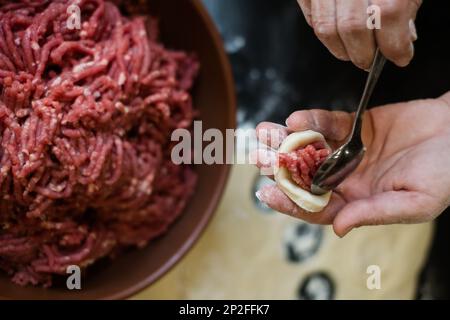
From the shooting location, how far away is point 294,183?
3.92ft

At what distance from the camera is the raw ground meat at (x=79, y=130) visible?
1.23m

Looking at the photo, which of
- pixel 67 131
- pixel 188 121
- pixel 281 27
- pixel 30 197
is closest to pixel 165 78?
pixel 188 121

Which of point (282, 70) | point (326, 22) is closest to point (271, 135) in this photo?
point (326, 22)

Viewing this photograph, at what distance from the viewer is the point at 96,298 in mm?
1388

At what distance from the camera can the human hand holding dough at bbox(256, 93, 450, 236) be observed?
1169 millimetres

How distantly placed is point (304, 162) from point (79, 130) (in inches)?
21.0

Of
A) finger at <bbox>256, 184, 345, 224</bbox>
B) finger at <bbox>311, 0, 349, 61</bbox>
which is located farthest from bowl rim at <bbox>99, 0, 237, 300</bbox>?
finger at <bbox>311, 0, 349, 61</bbox>

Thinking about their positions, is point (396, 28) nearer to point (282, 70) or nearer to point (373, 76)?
point (373, 76)

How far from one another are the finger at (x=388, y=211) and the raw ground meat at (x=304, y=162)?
109 millimetres

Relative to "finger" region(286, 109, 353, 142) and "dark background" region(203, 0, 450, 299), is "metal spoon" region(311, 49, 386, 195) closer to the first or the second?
"finger" region(286, 109, 353, 142)

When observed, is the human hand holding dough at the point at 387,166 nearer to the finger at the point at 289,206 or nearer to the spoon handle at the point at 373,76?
the finger at the point at 289,206

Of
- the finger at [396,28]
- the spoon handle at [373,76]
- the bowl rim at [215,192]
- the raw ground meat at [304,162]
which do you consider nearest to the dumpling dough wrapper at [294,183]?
the raw ground meat at [304,162]

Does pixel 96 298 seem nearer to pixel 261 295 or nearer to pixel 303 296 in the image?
pixel 261 295

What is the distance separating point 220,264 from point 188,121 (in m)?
0.56
